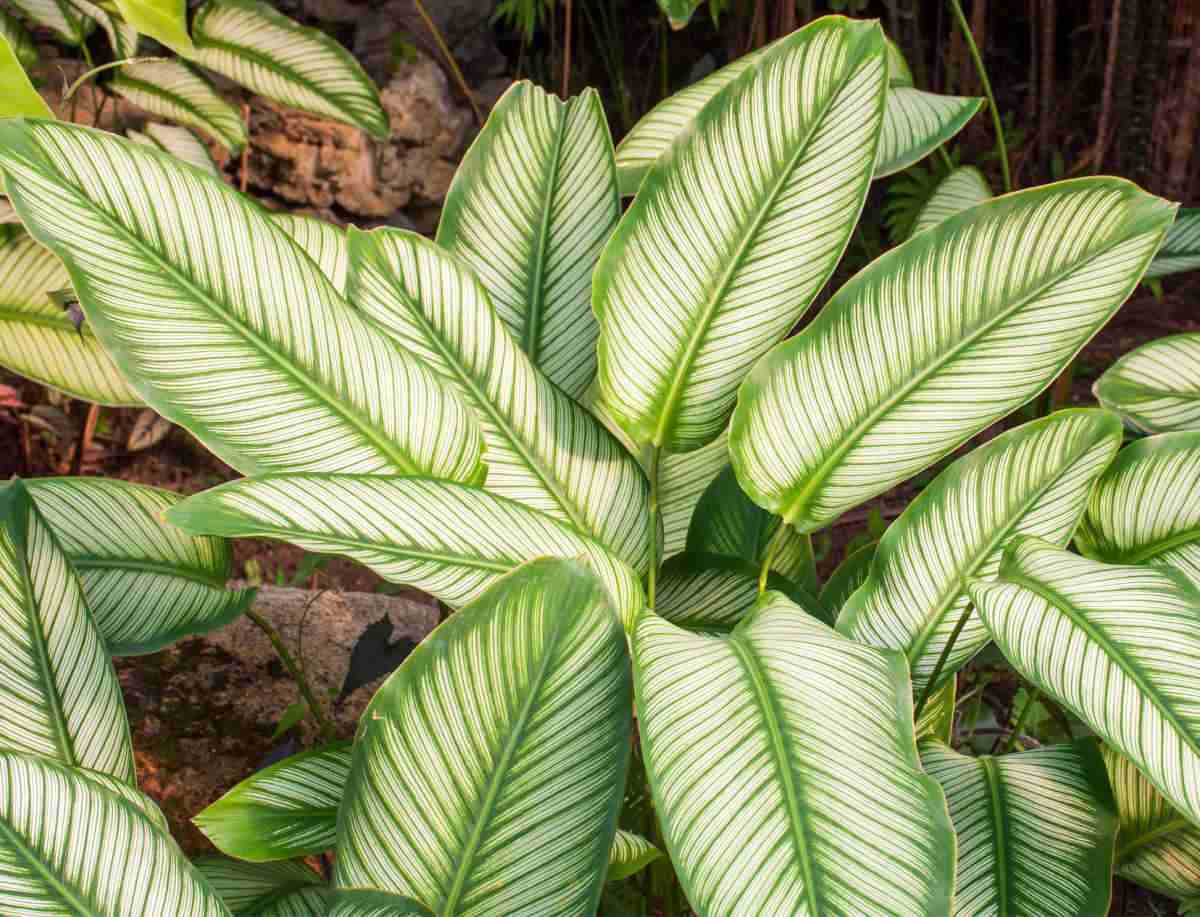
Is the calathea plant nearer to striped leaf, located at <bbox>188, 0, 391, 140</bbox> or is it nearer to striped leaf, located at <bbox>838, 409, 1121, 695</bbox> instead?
striped leaf, located at <bbox>838, 409, 1121, 695</bbox>

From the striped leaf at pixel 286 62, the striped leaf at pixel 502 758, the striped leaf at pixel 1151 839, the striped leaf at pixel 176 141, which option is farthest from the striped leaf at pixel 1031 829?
the striped leaf at pixel 176 141

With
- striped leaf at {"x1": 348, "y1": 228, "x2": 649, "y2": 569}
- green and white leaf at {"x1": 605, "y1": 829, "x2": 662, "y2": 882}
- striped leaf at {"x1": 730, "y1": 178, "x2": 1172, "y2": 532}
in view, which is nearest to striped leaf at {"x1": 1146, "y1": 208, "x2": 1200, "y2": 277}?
striped leaf at {"x1": 730, "y1": 178, "x2": 1172, "y2": 532}

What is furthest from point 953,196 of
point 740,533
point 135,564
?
point 135,564

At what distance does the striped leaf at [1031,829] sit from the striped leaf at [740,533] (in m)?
0.24

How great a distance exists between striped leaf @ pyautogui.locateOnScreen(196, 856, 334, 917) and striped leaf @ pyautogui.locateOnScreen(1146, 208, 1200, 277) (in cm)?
98

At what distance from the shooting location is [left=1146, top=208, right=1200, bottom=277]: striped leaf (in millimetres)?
1145

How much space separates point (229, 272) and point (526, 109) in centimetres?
35

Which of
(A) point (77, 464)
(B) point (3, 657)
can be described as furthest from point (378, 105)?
(B) point (3, 657)

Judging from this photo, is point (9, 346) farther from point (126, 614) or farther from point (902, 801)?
point (902, 801)

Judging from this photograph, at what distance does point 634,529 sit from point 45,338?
0.73 meters

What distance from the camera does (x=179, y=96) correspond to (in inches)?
79.2

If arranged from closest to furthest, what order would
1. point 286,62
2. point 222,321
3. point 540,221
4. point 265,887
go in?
point 222,321, point 265,887, point 540,221, point 286,62

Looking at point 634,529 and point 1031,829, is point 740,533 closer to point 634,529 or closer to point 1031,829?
point 634,529

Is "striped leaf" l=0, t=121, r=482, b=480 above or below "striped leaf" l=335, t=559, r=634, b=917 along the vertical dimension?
above
